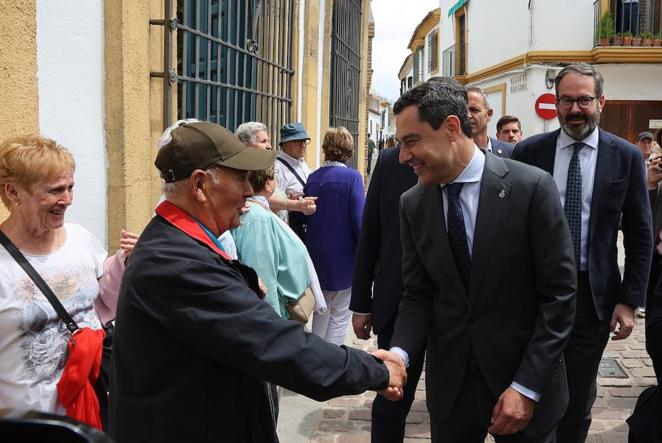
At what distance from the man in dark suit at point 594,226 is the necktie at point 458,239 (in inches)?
41.2

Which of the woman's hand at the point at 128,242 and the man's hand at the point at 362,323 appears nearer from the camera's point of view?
the woman's hand at the point at 128,242

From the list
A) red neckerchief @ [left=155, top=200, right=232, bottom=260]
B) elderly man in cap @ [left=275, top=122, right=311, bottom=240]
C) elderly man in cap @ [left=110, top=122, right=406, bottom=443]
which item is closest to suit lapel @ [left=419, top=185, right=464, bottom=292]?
elderly man in cap @ [left=110, top=122, right=406, bottom=443]

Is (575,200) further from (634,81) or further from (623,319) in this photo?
(634,81)

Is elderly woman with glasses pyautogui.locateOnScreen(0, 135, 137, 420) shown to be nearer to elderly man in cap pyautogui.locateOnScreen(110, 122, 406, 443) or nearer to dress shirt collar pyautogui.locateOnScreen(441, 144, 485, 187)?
elderly man in cap pyautogui.locateOnScreen(110, 122, 406, 443)

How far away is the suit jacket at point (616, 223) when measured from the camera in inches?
133

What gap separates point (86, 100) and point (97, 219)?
0.68 metres

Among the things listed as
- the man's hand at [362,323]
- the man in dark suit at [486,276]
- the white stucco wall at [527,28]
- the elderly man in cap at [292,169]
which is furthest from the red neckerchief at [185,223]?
the white stucco wall at [527,28]

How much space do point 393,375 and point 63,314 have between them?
48.1 inches

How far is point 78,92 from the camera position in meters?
3.78

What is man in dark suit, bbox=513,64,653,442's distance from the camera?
11.1 ft

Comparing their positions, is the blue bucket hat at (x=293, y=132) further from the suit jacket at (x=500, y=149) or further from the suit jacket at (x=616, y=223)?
the suit jacket at (x=616, y=223)

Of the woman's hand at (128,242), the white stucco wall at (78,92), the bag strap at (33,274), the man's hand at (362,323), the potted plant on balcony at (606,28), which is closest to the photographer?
the bag strap at (33,274)

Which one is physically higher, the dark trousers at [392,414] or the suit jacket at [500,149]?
the suit jacket at [500,149]

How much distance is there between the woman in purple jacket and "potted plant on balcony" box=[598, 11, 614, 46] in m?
15.5
